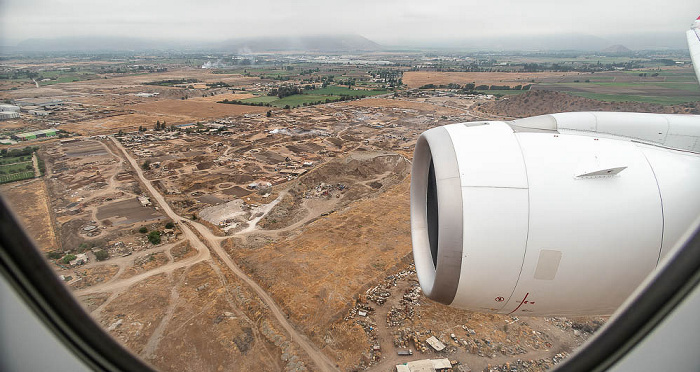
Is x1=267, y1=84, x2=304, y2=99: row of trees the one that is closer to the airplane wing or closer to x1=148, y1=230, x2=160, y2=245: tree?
x1=148, y1=230, x2=160, y2=245: tree

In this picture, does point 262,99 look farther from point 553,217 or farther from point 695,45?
point 553,217

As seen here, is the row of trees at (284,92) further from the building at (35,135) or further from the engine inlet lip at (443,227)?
Answer: the engine inlet lip at (443,227)

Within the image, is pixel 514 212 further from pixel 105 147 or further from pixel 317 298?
pixel 105 147

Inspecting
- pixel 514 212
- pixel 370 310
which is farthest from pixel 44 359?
pixel 370 310

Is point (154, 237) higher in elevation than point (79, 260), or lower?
higher

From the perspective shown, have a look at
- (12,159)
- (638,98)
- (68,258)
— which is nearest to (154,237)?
(68,258)

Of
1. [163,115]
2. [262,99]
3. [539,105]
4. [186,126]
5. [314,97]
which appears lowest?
[186,126]

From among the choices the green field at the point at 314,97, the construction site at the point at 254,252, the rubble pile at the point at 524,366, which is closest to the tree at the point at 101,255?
the construction site at the point at 254,252
